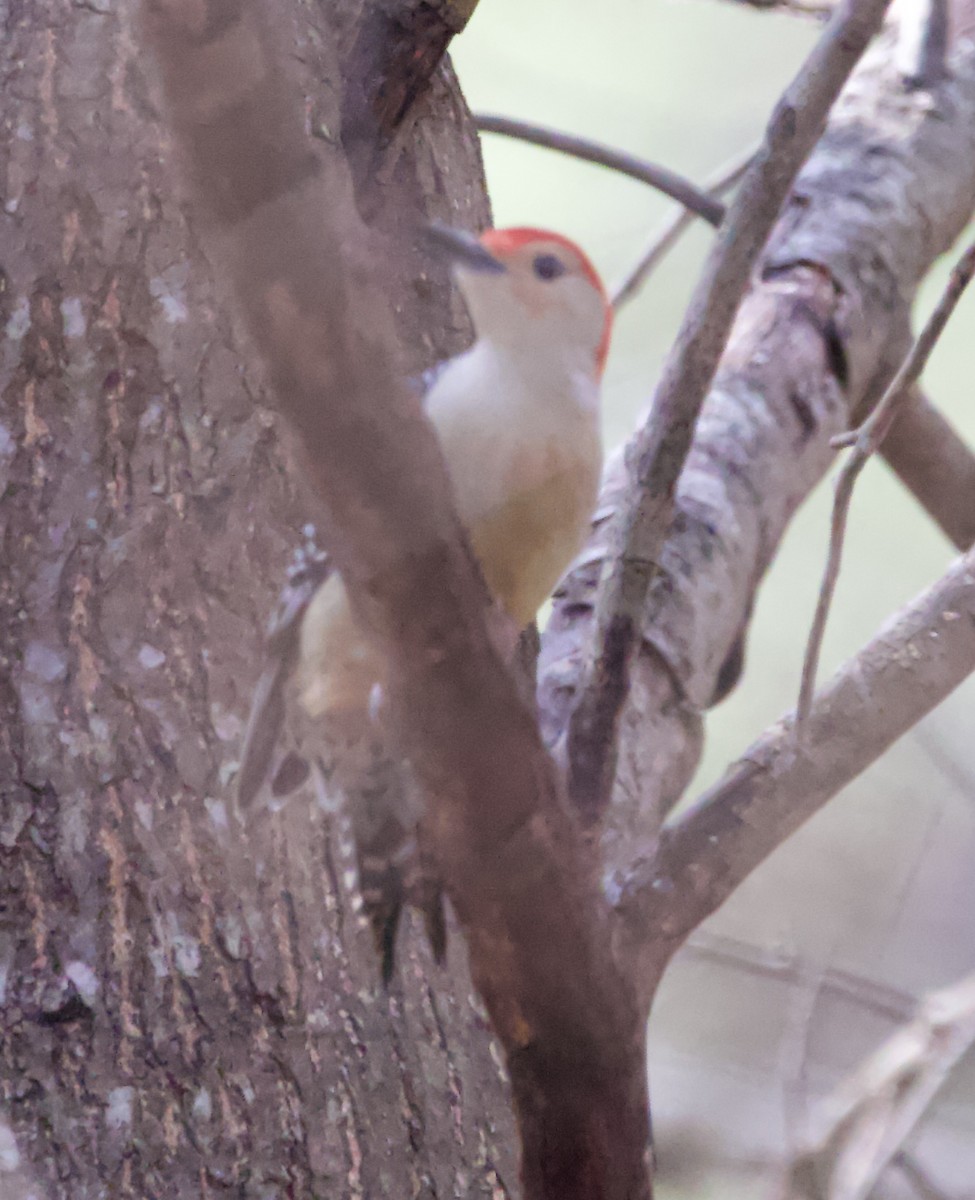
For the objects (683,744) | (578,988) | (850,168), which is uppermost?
(850,168)

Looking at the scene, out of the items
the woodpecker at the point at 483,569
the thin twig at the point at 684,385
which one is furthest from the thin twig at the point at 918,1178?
the thin twig at the point at 684,385

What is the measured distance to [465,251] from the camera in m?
1.17

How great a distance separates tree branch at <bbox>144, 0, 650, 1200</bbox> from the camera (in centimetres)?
56

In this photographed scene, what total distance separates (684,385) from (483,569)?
0.22 meters

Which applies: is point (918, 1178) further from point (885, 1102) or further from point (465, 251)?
point (465, 251)

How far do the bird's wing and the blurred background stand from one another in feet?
5.38

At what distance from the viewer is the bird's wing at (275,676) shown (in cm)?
105

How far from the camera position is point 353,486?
2.10ft

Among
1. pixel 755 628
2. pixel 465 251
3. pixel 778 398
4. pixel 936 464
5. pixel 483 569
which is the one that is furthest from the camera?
pixel 755 628

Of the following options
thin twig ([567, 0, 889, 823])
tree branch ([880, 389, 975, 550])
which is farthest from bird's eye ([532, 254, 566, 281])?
tree branch ([880, 389, 975, 550])

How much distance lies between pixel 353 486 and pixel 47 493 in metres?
0.55

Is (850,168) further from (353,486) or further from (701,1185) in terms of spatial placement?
(701,1185)

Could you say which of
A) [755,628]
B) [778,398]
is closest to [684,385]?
[778,398]

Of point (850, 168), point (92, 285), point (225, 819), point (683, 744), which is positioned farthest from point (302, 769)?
point (850, 168)
